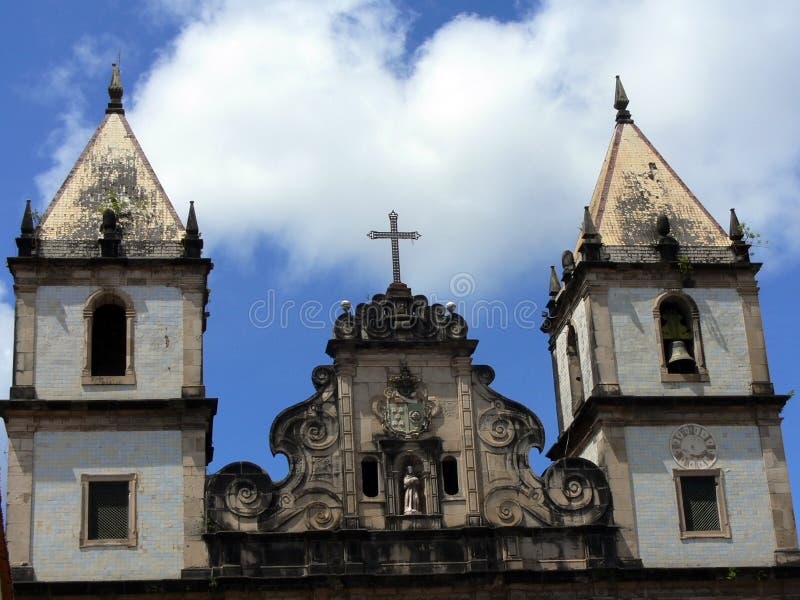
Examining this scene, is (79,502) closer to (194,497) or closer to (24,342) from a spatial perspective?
(194,497)

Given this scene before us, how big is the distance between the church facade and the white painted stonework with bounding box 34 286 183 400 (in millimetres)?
43

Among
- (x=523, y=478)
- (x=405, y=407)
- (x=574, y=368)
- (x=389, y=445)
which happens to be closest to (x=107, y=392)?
(x=389, y=445)

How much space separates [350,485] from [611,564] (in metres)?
5.13

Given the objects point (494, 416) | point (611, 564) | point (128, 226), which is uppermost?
point (128, 226)

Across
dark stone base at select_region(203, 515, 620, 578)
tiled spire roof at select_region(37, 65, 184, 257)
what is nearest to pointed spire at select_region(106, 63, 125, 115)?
tiled spire roof at select_region(37, 65, 184, 257)

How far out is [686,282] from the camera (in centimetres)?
3369

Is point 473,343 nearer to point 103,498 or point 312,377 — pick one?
point 312,377

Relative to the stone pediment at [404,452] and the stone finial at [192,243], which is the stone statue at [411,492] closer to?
the stone pediment at [404,452]

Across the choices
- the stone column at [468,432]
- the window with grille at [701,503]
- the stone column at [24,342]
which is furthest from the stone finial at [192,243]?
the window with grille at [701,503]

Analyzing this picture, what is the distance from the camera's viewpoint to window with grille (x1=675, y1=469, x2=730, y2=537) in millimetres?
31656

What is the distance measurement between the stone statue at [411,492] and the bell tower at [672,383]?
12.5 feet

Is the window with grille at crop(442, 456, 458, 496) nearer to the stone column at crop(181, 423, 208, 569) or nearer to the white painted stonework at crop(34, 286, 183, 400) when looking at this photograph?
the stone column at crop(181, 423, 208, 569)

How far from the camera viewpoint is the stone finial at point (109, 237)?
32.7m

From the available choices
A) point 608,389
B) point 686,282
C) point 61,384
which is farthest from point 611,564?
point 61,384
